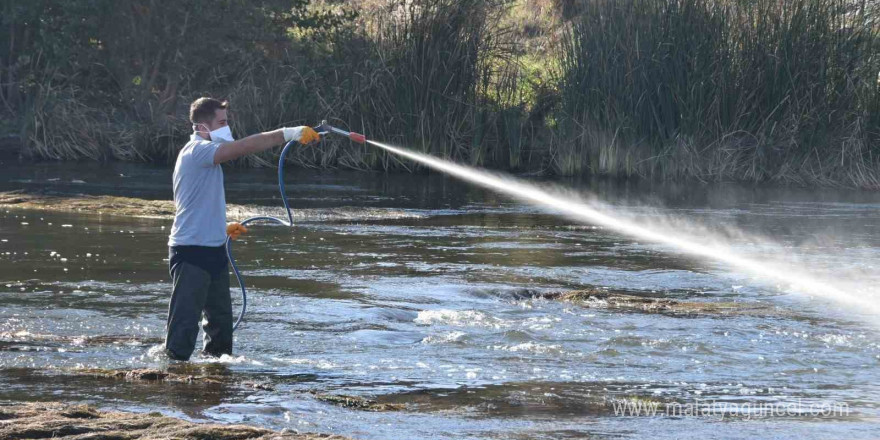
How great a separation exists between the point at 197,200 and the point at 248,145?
61cm

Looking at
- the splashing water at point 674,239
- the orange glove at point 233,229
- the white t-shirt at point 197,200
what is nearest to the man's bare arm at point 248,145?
the white t-shirt at point 197,200

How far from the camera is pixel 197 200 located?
7629 millimetres

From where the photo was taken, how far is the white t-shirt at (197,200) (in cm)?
760

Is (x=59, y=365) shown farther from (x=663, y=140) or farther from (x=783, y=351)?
(x=663, y=140)

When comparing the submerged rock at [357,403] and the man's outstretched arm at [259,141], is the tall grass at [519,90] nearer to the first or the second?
the man's outstretched arm at [259,141]

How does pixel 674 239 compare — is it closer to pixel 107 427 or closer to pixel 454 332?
pixel 454 332

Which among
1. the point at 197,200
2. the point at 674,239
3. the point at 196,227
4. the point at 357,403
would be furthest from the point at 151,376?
the point at 674,239

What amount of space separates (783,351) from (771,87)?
14105mm

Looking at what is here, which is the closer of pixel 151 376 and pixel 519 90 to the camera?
pixel 151 376

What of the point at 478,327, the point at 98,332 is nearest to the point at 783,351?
the point at 478,327

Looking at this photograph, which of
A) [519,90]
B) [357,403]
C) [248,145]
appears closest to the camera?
[357,403]

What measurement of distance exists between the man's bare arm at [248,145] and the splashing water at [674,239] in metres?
1.82

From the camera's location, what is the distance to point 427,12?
889 inches

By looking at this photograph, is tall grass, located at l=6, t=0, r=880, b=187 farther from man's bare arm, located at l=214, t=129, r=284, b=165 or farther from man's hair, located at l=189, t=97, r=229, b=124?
man's bare arm, located at l=214, t=129, r=284, b=165
